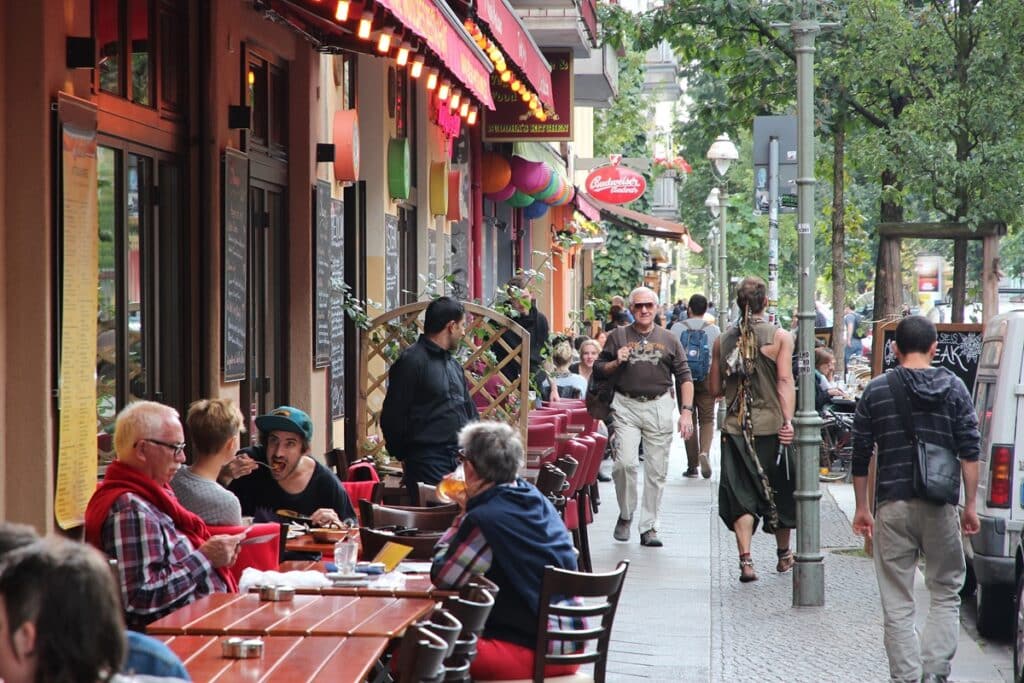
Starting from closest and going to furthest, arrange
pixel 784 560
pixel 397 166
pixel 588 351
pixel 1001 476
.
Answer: pixel 1001 476
pixel 784 560
pixel 397 166
pixel 588 351

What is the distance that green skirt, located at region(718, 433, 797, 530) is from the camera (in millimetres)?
10922

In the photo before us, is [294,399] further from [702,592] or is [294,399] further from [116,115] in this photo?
[116,115]

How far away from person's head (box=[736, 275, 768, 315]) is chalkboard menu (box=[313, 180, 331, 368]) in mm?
2940

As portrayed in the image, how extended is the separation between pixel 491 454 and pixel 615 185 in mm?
24198

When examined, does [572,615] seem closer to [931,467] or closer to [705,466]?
[931,467]

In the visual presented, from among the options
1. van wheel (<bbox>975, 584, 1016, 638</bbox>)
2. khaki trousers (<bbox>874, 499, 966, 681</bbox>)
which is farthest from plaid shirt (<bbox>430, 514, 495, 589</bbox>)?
van wheel (<bbox>975, 584, 1016, 638</bbox>)

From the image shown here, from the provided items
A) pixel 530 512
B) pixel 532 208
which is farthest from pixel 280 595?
pixel 532 208

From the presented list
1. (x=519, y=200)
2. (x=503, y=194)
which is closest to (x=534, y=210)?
(x=519, y=200)

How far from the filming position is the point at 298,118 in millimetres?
11133

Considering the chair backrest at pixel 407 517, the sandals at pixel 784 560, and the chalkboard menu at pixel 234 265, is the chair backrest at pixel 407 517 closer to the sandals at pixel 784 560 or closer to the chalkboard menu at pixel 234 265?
the chalkboard menu at pixel 234 265

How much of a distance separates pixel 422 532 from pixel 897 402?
2278 mm

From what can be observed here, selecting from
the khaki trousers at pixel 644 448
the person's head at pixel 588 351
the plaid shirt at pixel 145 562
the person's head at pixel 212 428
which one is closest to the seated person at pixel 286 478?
the person's head at pixel 212 428

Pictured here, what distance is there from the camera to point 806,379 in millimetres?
10164

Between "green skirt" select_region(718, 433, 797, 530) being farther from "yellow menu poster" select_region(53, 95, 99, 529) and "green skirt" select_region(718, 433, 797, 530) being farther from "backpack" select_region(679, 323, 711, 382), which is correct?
"backpack" select_region(679, 323, 711, 382)
